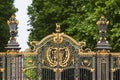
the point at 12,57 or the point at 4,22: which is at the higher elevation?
the point at 4,22

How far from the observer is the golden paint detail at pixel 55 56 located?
80.7 feet

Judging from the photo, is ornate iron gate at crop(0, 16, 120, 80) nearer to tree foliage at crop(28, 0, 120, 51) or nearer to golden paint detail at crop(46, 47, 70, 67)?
golden paint detail at crop(46, 47, 70, 67)

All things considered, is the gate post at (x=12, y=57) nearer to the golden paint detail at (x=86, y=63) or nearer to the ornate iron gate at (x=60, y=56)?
the ornate iron gate at (x=60, y=56)

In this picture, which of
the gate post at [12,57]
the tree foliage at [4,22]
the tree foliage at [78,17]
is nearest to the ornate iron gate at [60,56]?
A: the gate post at [12,57]

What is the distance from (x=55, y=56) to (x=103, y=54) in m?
1.85

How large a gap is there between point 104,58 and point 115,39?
6.40m

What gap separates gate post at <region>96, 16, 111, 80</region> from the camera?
24.5 meters

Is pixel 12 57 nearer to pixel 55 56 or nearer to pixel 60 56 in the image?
pixel 55 56

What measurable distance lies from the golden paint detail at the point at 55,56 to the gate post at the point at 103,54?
1.23 metres

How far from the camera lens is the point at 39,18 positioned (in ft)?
139

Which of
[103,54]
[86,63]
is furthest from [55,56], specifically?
[103,54]

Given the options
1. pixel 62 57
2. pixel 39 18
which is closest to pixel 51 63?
pixel 62 57

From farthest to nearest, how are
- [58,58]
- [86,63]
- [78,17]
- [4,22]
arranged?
[4,22] → [78,17] → [86,63] → [58,58]

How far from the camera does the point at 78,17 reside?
35500mm
